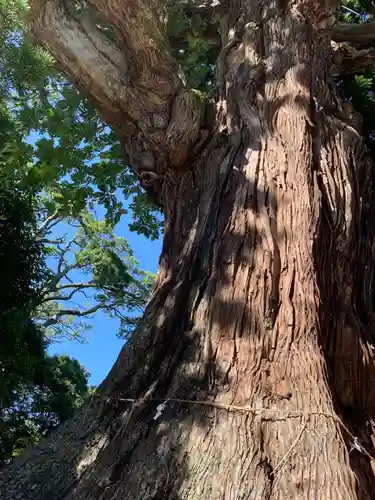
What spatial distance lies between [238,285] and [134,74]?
6.37ft

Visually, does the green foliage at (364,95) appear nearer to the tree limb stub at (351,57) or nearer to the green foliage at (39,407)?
the tree limb stub at (351,57)

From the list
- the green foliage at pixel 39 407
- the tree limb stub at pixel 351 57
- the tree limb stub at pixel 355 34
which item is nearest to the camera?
the tree limb stub at pixel 351 57

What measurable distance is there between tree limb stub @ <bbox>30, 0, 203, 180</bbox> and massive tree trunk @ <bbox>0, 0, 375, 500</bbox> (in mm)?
10

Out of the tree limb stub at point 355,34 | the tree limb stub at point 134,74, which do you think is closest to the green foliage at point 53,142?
the tree limb stub at point 134,74

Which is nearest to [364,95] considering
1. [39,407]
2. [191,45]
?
[191,45]

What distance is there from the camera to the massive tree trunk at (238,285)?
2.07m

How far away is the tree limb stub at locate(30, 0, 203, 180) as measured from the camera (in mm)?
3785

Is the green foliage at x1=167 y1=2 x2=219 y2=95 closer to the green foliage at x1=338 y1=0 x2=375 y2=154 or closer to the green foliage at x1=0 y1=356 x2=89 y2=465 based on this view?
the green foliage at x1=338 y1=0 x2=375 y2=154

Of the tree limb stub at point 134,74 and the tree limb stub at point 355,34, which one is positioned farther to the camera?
the tree limb stub at point 355,34

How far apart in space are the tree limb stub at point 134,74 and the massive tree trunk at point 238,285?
0.01m

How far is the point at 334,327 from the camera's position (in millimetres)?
2889

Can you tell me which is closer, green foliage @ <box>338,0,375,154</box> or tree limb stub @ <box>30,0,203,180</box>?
tree limb stub @ <box>30,0,203,180</box>

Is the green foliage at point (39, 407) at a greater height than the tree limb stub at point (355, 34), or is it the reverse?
the tree limb stub at point (355, 34)

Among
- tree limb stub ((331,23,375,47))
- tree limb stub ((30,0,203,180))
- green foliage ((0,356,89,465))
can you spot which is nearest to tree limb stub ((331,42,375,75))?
tree limb stub ((331,23,375,47))
